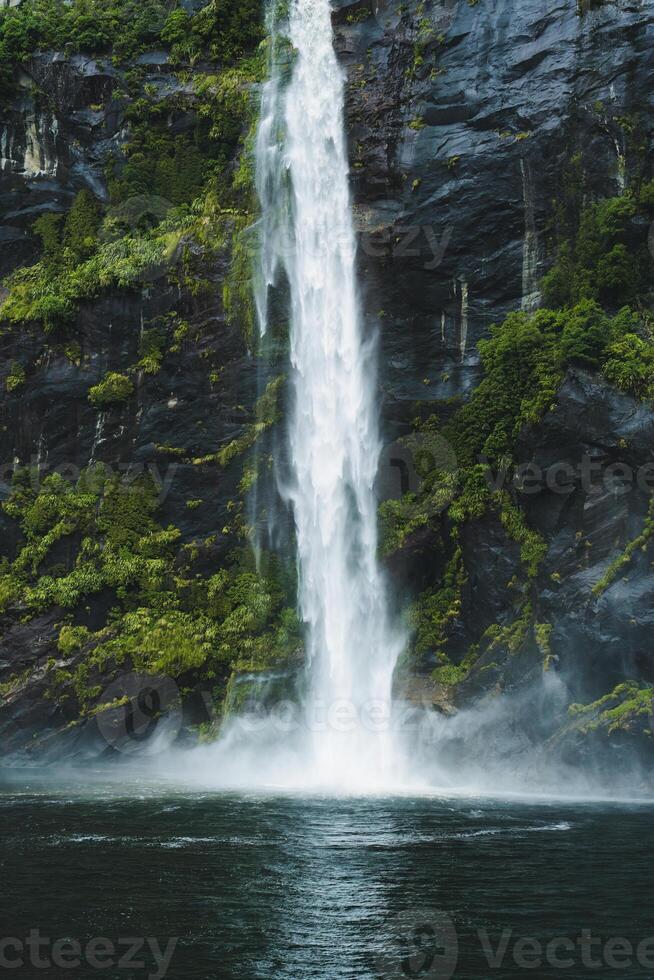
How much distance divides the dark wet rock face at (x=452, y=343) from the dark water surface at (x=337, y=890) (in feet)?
21.4

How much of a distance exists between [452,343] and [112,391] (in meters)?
10.3

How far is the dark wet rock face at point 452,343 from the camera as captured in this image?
67.1ft

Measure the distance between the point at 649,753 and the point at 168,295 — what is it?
60.9 feet

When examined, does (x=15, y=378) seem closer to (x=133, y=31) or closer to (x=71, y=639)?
(x=71, y=639)

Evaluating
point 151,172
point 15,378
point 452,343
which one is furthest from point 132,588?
point 151,172

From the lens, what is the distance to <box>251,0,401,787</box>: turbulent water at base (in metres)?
22.5

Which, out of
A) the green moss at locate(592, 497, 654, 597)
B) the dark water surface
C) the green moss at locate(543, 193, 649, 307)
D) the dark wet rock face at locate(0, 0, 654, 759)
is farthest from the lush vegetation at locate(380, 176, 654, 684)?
the dark water surface

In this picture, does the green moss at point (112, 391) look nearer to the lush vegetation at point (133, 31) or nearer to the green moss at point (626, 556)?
the lush vegetation at point (133, 31)

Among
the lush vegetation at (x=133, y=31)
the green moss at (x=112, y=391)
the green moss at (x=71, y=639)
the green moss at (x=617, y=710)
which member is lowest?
the green moss at (x=617, y=710)

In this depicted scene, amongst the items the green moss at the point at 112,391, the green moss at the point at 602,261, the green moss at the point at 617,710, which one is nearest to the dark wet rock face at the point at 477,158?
the green moss at the point at 602,261

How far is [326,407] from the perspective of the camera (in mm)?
25312

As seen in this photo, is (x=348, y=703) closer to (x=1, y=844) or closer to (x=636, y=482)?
(x=636, y=482)

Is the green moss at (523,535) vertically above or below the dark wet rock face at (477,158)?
below

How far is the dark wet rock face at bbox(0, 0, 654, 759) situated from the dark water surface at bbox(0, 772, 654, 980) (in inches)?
257
